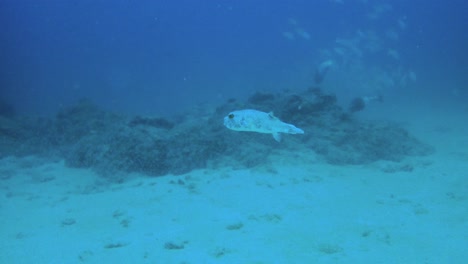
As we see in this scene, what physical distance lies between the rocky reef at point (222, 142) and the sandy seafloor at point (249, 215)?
1.70 ft

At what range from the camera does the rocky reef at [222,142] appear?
1011 centimetres

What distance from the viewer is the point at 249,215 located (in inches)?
265

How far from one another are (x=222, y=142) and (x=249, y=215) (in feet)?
14.7

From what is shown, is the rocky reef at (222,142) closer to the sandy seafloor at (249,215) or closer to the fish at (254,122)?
the sandy seafloor at (249,215)

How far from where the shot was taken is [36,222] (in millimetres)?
7059

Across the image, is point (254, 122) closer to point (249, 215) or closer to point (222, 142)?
point (249, 215)

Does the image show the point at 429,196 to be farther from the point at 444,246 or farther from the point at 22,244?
the point at 22,244

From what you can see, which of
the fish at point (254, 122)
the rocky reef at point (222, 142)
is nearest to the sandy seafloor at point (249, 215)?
the rocky reef at point (222, 142)

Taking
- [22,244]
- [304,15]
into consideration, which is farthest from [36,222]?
[304,15]

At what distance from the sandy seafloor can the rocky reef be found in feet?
1.70

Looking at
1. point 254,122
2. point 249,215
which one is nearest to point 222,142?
point 249,215

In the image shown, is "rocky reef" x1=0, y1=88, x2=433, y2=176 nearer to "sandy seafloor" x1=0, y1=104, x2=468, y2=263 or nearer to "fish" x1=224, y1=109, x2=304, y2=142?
"sandy seafloor" x1=0, y1=104, x2=468, y2=263

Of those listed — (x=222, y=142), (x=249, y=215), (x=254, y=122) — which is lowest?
(x=249, y=215)

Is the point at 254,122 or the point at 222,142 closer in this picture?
the point at 254,122
